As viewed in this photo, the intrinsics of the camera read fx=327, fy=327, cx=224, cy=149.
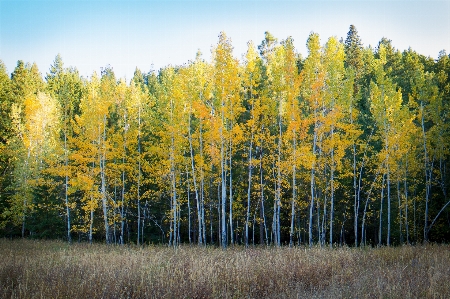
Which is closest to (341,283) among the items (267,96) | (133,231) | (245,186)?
(267,96)

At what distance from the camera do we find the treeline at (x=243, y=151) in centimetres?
2020

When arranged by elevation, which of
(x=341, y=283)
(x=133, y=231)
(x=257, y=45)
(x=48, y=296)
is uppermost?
(x=257, y=45)

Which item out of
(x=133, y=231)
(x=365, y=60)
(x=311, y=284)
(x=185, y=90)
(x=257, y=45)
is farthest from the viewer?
(x=365, y=60)

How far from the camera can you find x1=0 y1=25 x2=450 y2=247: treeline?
20.2m

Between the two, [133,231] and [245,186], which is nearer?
[245,186]

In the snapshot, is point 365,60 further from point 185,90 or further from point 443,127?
point 185,90

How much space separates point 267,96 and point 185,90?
5.44m

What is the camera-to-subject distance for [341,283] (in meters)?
7.75

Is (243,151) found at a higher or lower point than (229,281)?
higher

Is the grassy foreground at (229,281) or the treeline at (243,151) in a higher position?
the treeline at (243,151)

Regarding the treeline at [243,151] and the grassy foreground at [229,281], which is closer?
the grassy foreground at [229,281]

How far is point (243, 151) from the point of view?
24922 millimetres

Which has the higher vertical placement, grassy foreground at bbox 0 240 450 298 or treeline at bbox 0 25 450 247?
treeline at bbox 0 25 450 247

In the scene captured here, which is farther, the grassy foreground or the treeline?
the treeline
